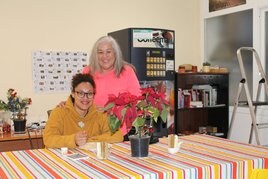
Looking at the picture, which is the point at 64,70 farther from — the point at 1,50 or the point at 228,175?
the point at 228,175

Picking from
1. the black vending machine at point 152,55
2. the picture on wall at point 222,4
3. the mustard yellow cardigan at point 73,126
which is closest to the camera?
the mustard yellow cardigan at point 73,126

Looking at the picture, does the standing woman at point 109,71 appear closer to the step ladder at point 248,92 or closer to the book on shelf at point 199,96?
the step ladder at point 248,92

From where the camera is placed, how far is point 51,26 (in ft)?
12.4

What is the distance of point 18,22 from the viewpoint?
11.9ft

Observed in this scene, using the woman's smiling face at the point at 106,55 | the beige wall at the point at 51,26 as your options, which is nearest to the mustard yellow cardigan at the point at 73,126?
the woman's smiling face at the point at 106,55

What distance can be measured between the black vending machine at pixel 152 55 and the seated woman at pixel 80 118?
1517 mm

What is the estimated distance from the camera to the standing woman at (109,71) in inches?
99.0

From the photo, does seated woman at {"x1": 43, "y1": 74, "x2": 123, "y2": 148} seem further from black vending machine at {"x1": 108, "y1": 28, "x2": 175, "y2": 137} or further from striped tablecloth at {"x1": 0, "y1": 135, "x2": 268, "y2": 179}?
black vending machine at {"x1": 108, "y1": 28, "x2": 175, "y2": 137}

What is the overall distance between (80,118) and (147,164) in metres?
0.70

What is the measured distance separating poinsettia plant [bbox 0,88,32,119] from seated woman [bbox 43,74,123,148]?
1.48m

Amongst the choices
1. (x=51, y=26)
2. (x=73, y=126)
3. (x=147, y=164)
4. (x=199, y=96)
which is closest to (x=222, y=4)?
(x=199, y=96)

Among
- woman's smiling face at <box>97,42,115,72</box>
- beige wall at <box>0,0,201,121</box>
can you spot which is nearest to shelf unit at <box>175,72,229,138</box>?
beige wall at <box>0,0,201,121</box>

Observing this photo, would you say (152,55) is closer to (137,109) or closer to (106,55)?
(106,55)

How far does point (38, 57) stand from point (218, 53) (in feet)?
8.06
